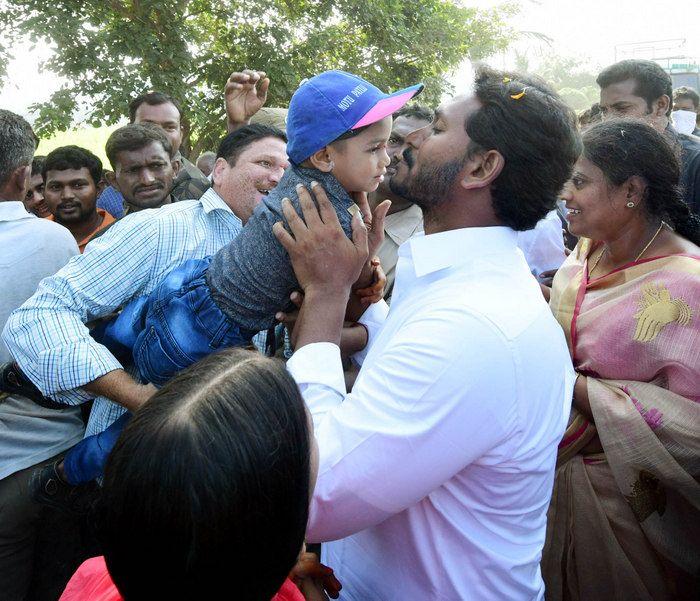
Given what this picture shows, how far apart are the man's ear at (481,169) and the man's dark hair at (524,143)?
0.01m

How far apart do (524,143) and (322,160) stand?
697mm

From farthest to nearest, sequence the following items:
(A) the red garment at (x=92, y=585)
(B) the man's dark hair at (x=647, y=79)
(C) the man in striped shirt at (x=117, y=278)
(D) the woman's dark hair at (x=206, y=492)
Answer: (B) the man's dark hair at (x=647, y=79) → (C) the man in striped shirt at (x=117, y=278) → (A) the red garment at (x=92, y=585) → (D) the woman's dark hair at (x=206, y=492)

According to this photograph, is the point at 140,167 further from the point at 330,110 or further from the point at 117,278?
the point at 330,110

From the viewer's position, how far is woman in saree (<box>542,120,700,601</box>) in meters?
2.24

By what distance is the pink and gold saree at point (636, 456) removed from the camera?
223 cm

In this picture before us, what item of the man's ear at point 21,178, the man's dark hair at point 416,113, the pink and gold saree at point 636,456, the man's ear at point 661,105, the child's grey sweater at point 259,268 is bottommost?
the pink and gold saree at point 636,456

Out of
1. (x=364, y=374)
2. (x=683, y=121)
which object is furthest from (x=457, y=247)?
(x=683, y=121)

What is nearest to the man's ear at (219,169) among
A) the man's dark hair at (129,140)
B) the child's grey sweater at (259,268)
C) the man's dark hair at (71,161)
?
the child's grey sweater at (259,268)

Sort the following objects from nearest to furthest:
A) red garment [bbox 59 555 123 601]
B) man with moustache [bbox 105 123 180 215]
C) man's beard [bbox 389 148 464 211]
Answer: red garment [bbox 59 555 123 601]
man's beard [bbox 389 148 464 211]
man with moustache [bbox 105 123 180 215]

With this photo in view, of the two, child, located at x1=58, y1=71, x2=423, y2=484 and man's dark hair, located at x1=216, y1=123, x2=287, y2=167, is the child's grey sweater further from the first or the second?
man's dark hair, located at x1=216, y1=123, x2=287, y2=167

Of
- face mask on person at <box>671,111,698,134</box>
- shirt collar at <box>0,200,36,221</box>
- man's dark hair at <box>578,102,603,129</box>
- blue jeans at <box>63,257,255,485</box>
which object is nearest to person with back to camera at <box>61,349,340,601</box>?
blue jeans at <box>63,257,255,485</box>

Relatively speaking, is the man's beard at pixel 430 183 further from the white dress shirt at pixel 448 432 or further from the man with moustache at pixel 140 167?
the man with moustache at pixel 140 167

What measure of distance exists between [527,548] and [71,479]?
1.53 m

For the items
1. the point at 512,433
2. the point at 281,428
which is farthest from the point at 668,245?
the point at 281,428
